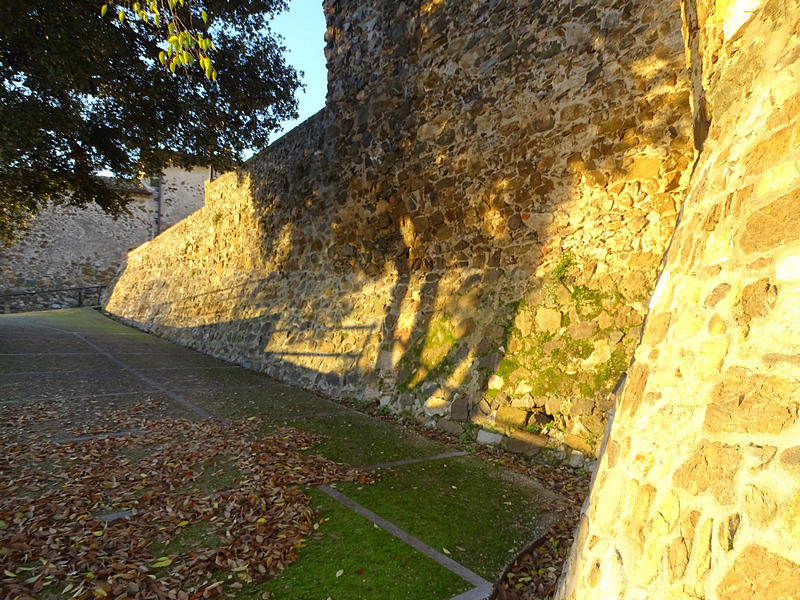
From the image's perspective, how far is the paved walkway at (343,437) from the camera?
2607 mm

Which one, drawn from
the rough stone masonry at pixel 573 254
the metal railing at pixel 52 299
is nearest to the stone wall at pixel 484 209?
the rough stone masonry at pixel 573 254

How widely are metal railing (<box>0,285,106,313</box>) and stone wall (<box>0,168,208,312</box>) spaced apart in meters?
0.03

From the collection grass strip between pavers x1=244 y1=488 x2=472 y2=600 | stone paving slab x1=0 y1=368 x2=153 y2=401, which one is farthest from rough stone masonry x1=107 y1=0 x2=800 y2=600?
stone paving slab x1=0 y1=368 x2=153 y2=401

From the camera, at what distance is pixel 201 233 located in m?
11.7

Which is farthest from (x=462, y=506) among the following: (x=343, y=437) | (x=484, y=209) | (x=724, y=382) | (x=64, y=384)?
(x=64, y=384)

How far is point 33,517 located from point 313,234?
18.4 feet

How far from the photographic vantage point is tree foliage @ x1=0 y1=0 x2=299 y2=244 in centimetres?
626

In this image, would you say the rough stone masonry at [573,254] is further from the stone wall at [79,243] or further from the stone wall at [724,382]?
the stone wall at [79,243]

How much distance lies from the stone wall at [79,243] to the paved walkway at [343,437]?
12525 millimetres

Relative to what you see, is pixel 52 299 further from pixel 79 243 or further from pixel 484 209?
pixel 484 209

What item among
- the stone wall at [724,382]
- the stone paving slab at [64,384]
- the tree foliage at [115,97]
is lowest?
the stone paving slab at [64,384]

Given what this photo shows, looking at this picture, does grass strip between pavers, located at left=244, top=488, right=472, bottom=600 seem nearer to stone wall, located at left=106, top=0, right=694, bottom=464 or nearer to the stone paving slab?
stone wall, located at left=106, top=0, right=694, bottom=464

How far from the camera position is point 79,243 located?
69.5 feet

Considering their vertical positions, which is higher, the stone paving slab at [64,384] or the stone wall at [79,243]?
the stone wall at [79,243]
